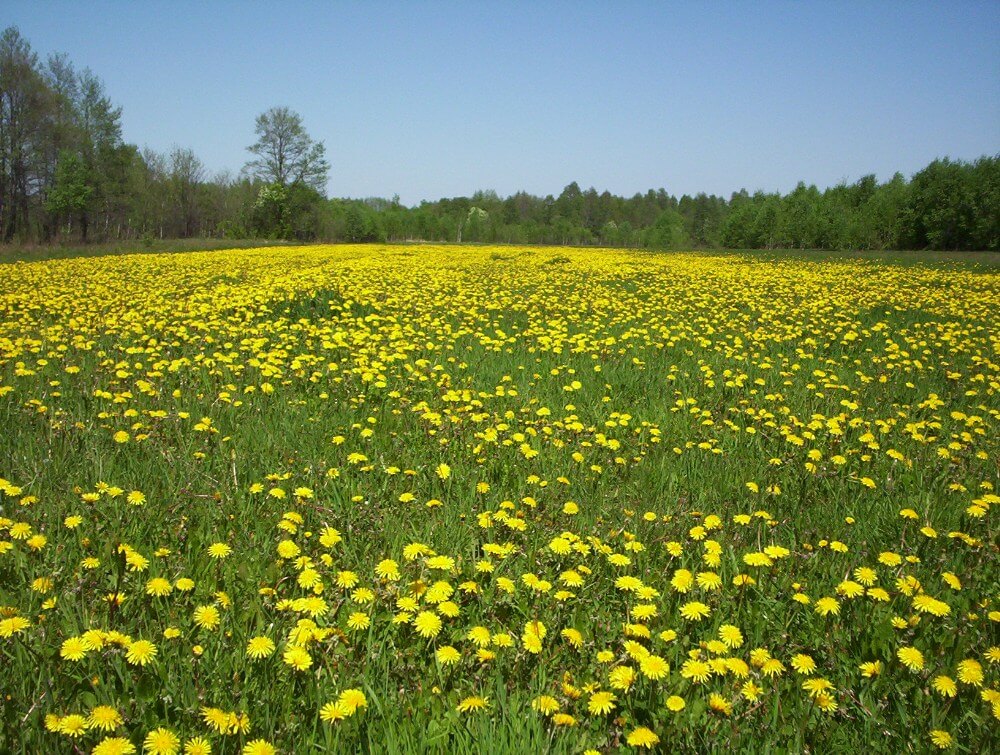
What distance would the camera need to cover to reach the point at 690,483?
369cm

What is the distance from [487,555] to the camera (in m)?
2.54

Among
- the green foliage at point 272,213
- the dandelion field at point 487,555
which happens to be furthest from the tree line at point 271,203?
the dandelion field at point 487,555

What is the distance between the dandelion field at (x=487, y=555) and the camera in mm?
1785

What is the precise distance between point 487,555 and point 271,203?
56958mm

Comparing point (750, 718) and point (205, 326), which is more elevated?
point (205, 326)

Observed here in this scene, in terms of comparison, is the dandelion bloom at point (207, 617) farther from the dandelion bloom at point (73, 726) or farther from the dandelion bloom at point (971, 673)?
the dandelion bloom at point (971, 673)

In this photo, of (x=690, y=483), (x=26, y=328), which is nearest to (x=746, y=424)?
(x=690, y=483)

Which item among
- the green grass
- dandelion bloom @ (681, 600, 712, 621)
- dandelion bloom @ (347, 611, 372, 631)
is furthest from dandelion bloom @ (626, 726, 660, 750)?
the green grass

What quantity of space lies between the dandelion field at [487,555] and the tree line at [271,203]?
121 feet

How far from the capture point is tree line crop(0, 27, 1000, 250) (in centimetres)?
3569

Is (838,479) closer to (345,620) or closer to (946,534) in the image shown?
(946,534)

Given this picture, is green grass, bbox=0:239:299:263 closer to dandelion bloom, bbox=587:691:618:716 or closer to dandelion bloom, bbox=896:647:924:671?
dandelion bloom, bbox=587:691:618:716

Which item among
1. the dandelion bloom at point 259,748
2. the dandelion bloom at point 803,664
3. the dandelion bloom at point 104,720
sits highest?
the dandelion bloom at point 104,720

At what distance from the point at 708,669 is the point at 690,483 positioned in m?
1.92
